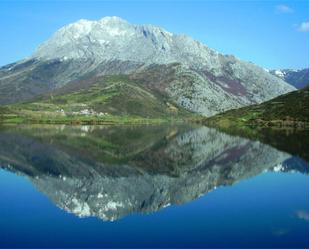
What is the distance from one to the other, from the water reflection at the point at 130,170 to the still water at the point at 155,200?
6.5 inches

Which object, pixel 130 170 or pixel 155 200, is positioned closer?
pixel 155 200

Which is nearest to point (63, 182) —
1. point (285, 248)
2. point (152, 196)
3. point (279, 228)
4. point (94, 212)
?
point (152, 196)

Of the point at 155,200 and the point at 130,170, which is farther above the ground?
the point at 130,170

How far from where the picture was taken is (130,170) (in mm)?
84750

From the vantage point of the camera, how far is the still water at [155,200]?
127 ft

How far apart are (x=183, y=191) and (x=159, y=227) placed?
Result: 1990cm

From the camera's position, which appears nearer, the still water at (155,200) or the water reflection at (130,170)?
the still water at (155,200)

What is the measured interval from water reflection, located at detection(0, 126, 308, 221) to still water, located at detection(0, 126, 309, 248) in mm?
165

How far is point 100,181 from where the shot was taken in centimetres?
7219

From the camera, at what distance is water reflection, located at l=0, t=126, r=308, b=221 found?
181ft

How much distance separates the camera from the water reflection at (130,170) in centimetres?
5528

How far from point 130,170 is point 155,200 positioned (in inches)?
1175

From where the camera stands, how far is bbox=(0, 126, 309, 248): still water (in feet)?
127

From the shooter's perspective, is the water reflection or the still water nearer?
the still water
